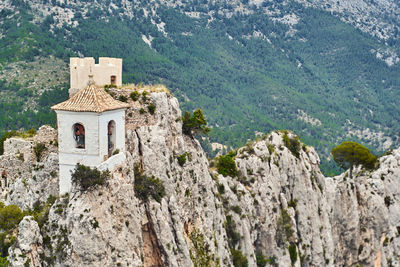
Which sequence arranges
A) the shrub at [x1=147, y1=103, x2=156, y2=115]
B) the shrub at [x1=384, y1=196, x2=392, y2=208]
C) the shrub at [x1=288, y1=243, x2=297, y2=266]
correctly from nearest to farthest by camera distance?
1. the shrub at [x1=147, y1=103, x2=156, y2=115]
2. the shrub at [x1=288, y1=243, x2=297, y2=266]
3. the shrub at [x1=384, y1=196, x2=392, y2=208]

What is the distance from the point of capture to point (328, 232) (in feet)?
218

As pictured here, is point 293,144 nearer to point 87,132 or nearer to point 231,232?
point 231,232

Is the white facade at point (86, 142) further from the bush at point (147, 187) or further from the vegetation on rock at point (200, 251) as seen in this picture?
the vegetation on rock at point (200, 251)

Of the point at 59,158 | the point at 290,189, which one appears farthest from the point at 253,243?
the point at 59,158

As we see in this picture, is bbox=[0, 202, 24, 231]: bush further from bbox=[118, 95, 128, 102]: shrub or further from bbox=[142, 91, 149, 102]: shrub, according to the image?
bbox=[142, 91, 149, 102]: shrub

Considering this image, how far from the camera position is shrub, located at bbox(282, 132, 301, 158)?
67438 mm

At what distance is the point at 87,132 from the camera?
31.7m

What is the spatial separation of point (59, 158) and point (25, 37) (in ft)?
330

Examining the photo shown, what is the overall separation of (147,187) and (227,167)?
24.4m

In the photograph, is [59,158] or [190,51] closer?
[59,158]

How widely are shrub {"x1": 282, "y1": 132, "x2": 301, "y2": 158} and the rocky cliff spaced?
29cm

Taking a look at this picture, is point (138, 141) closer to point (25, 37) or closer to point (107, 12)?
point (25, 37)

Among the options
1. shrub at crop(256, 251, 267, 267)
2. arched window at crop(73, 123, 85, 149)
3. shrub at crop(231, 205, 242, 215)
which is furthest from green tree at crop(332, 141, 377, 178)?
arched window at crop(73, 123, 85, 149)

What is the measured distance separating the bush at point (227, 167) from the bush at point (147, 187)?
22379mm
